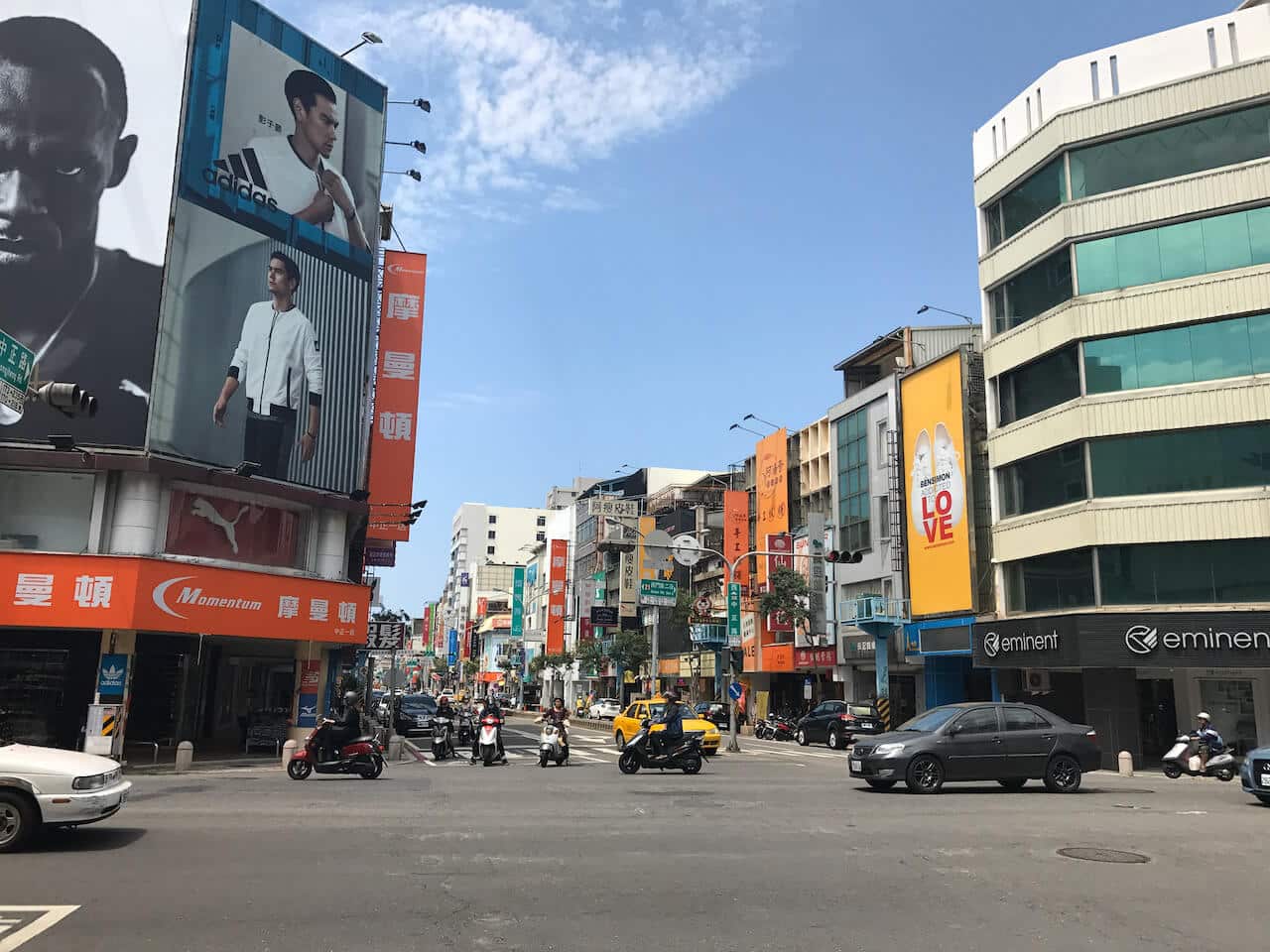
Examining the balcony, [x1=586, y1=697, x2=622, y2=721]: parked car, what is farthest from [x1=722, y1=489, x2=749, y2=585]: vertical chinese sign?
the balcony

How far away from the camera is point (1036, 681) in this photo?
36.4 metres

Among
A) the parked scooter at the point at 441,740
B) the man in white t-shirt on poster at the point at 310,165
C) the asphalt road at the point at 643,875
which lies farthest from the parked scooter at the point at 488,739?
the man in white t-shirt on poster at the point at 310,165

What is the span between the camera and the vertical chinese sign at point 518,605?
356 feet

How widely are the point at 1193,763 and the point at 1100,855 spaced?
586 inches

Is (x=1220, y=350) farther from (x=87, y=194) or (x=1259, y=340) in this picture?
(x=87, y=194)

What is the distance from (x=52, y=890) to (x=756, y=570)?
166 ft

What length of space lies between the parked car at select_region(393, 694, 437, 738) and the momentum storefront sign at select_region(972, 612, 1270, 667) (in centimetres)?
Result: 2294

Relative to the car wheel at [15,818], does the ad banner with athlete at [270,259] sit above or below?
above

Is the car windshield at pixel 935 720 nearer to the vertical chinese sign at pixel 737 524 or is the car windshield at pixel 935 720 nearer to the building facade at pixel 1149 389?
the building facade at pixel 1149 389

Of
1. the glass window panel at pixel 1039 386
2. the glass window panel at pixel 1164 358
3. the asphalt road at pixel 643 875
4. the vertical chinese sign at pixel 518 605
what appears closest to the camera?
the asphalt road at pixel 643 875

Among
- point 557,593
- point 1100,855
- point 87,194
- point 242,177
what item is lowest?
point 1100,855

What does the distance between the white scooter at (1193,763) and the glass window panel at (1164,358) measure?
11.5m

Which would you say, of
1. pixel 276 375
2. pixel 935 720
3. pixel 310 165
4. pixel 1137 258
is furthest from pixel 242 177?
pixel 1137 258

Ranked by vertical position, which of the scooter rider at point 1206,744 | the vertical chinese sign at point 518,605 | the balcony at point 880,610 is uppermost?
the vertical chinese sign at point 518,605
